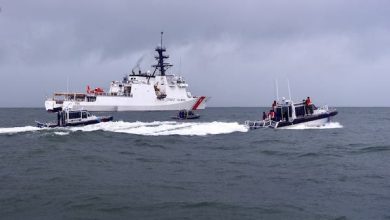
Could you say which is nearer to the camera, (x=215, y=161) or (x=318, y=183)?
(x=318, y=183)

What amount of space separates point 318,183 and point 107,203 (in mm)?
7445

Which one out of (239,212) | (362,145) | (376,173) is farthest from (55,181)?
(362,145)

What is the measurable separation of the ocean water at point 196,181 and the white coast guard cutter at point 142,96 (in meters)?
69.0

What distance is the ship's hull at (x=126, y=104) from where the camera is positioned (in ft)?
306

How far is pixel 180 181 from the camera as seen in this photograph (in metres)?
14.7

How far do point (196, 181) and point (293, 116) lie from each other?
23146mm

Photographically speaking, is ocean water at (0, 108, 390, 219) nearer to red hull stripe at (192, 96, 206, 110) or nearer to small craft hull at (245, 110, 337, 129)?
small craft hull at (245, 110, 337, 129)

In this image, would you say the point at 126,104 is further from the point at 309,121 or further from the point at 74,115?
the point at 309,121

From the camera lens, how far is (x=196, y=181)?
14.7 meters

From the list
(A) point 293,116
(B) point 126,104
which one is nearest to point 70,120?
(A) point 293,116

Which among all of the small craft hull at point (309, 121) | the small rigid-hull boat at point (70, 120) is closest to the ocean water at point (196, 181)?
the small craft hull at point (309, 121)

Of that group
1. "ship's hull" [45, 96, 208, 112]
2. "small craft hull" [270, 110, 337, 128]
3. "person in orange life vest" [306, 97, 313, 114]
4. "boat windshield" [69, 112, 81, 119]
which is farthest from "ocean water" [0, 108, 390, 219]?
"ship's hull" [45, 96, 208, 112]

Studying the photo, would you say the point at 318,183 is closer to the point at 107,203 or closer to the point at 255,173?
the point at 255,173

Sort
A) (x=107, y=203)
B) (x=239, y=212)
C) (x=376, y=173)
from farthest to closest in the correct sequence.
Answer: (x=376, y=173) < (x=107, y=203) < (x=239, y=212)
